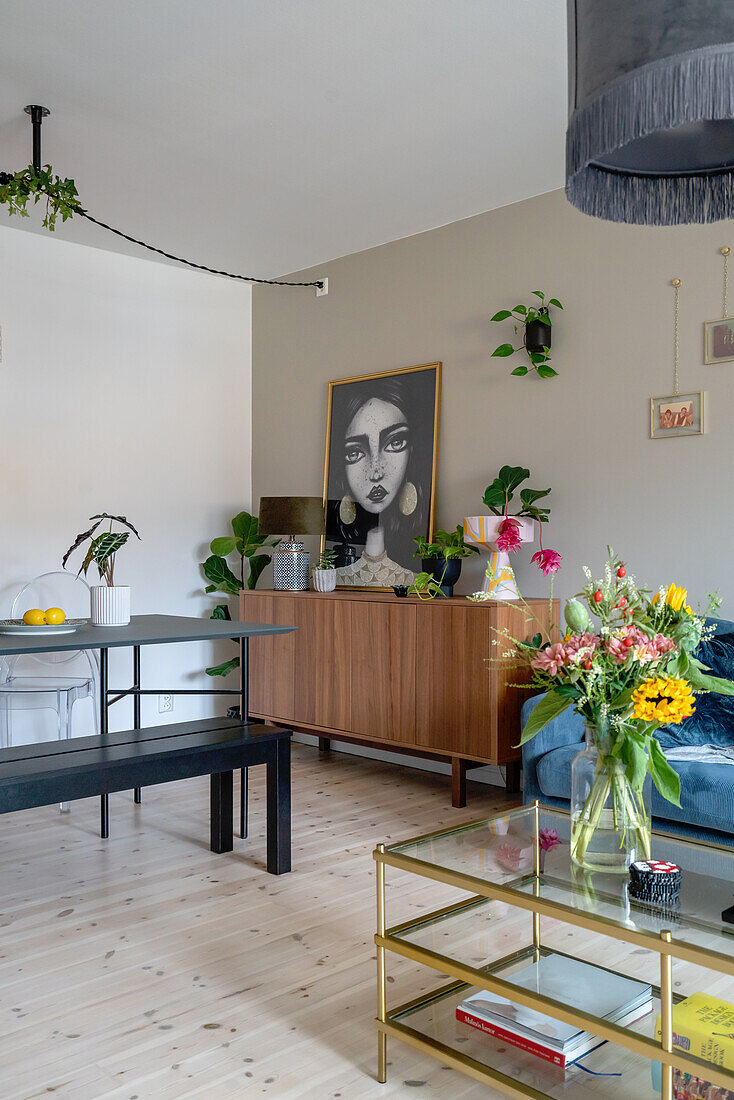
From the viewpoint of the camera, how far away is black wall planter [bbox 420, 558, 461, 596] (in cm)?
427

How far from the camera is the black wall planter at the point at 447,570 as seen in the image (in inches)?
168

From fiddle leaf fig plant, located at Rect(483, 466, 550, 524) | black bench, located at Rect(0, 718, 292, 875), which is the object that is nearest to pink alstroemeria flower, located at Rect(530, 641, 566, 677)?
black bench, located at Rect(0, 718, 292, 875)

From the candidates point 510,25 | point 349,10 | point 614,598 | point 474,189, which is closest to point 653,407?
point 474,189

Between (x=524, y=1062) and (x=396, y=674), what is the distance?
241 cm

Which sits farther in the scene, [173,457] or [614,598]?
[173,457]

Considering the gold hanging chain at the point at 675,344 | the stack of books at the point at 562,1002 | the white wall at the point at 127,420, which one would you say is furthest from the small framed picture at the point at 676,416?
the white wall at the point at 127,420

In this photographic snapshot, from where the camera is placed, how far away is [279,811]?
10.3 feet

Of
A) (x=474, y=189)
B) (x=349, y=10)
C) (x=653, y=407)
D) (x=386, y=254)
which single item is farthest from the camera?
(x=386, y=254)

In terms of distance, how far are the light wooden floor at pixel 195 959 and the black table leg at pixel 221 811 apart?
7 centimetres

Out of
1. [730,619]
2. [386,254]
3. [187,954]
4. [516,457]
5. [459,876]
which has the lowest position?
[187,954]

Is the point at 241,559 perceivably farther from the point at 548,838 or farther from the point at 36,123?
the point at 548,838

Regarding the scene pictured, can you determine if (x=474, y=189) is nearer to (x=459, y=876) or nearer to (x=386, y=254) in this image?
(x=386, y=254)

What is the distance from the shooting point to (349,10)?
286 centimetres

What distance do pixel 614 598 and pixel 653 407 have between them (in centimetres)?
224
